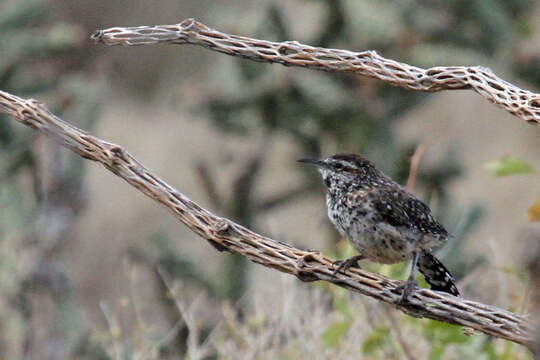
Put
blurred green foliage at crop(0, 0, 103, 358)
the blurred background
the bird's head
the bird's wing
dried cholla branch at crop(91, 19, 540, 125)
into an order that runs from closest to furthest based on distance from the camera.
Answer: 1. dried cholla branch at crop(91, 19, 540, 125)
2. the bird's wing
3. the bird's head
4. the blurred background
5. blurred green foliage at crop(0, 0, 103, 358)

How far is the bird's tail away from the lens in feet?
8.20

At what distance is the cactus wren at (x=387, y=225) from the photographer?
240 centimetres

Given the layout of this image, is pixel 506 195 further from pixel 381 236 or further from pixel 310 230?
pixel 381 236

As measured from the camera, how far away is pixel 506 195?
1064 centimetres

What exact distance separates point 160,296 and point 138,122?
8433 mm

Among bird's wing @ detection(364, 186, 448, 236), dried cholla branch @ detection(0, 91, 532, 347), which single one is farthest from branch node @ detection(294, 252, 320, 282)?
bird's wing @ detection(364, 186, 448, 236)

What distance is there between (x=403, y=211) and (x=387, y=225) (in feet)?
0.21

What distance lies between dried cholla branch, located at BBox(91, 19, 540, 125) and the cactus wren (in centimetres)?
49

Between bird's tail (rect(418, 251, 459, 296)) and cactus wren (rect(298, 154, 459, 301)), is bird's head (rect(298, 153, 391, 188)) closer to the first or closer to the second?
cactus wren (rect(298, 154, 459, 301))

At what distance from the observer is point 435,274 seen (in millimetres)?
2518

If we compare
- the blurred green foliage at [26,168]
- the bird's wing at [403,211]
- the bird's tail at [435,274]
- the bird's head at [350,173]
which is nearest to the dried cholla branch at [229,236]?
the bird's wing at [403,211]

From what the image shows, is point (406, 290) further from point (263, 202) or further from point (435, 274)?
point (263, 202)

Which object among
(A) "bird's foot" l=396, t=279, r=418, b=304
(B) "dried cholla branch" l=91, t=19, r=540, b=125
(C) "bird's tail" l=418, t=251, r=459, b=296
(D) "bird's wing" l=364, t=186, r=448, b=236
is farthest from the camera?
(C) "bird's tail" l=418, t=251, r=459, b=296

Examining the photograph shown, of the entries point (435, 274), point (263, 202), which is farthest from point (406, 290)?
point (263, 202)
